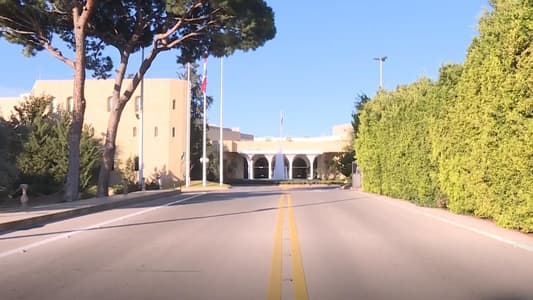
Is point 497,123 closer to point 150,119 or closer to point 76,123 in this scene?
point 76,123

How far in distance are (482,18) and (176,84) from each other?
45.4 metres

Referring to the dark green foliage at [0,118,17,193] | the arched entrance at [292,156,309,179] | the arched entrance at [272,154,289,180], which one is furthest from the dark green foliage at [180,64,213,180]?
the dark green foliage at [0,118,17,193]

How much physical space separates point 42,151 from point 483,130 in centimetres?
3118

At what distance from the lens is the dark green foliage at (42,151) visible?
3912cm

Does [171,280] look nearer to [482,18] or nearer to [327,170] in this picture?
[482,18]

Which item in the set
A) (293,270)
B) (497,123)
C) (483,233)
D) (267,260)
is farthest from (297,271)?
(497,123)

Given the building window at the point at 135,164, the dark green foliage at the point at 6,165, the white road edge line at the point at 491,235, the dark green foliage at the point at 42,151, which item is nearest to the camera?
the white road edge line at the point at 491,235

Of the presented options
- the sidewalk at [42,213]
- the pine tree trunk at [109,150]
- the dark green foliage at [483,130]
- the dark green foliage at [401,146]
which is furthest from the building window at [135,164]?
the dark green foliage at [483,130]

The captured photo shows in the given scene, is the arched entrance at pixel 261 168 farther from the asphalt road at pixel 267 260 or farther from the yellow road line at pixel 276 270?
the yellow road line at pixel 276 270

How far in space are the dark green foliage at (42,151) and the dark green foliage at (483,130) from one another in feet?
76.9

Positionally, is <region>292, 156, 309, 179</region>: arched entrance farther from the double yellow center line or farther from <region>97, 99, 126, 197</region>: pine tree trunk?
the double yellow center line

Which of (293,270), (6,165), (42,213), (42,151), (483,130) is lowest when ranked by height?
(293,270)

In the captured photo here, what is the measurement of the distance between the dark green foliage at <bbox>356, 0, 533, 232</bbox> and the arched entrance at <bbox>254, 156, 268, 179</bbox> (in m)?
64.6

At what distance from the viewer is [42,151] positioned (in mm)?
39688
